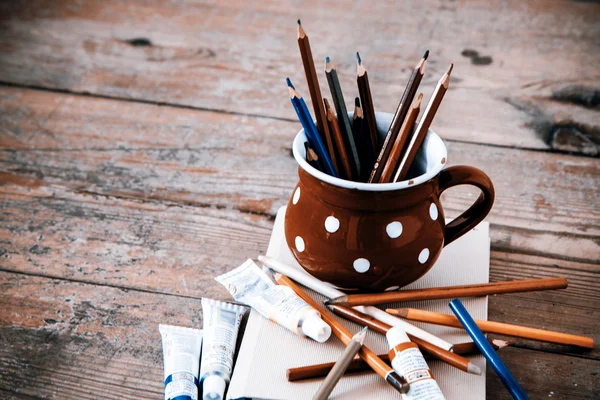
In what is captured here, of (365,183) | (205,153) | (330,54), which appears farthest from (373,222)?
(330,54)

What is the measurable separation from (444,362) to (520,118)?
0.45 meters

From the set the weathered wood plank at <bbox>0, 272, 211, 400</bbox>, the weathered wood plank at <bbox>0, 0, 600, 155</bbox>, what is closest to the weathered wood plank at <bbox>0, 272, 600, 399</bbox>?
the weathered wood plank at <bbox>0, 272, 211, 400</bbox>

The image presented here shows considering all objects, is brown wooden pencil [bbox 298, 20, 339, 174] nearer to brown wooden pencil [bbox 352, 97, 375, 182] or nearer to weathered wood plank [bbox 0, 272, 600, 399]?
brown wooden pencil [bbox 352, 97, 375, 182]

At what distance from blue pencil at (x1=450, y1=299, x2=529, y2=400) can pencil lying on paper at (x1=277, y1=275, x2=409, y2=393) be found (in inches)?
2.3

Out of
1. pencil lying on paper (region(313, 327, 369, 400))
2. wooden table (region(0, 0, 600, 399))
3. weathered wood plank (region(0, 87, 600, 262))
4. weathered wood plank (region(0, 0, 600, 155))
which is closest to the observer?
pencil lying on paper (region(313, 327, 369, 400))

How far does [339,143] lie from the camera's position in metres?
0.44

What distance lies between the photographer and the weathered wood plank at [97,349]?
17.5 inches

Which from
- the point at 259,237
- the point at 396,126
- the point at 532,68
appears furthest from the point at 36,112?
the point at 532,68

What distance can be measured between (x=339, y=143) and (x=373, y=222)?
0.06 metres

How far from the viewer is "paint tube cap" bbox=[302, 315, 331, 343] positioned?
423mm

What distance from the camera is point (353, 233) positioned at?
424mm

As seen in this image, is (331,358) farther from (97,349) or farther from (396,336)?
(97,349)

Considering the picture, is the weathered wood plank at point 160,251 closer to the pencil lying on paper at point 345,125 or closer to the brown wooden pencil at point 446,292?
the brown wooden pencil at point 446,292

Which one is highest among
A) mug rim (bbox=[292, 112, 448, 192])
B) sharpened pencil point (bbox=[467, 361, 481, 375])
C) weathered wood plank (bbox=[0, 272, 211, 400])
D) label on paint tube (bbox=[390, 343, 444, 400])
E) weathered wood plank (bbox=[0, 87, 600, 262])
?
mug rim (bbox=[292, 112, 448, 192])
